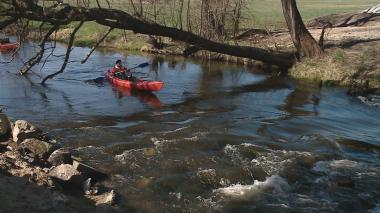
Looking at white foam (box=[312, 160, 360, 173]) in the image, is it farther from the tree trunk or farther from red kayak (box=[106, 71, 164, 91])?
the tree trunk

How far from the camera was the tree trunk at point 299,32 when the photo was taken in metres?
20.9

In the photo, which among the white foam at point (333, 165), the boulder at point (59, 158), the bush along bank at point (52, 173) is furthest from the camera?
the white foam at point (333, 165)

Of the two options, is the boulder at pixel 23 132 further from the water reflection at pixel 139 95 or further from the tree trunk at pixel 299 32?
the tree trunk at pixel 299 32

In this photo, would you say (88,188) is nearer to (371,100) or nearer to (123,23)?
(123,23)

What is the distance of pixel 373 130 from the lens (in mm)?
13578

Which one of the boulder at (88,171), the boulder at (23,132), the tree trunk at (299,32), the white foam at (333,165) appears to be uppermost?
the tree trunk at (299,32)

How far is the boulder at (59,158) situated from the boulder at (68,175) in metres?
0.64

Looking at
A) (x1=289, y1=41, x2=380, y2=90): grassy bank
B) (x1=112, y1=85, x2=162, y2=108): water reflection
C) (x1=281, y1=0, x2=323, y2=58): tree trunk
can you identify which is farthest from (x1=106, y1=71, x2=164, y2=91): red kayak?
(x1=281, y1=0, x2=323, y2=58): tree trunk

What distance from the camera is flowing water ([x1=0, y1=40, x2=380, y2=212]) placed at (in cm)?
867

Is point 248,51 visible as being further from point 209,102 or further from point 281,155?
point 281,155

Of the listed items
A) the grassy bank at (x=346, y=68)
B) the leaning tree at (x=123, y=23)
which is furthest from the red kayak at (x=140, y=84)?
the grassy bank at (x=346, y=68)

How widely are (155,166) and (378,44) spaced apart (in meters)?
16.1

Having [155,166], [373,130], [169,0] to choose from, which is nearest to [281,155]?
[155,166]

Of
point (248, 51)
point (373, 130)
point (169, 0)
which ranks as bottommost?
point (373, 130)
